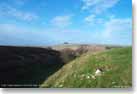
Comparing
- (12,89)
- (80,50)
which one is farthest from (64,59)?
(12,89)

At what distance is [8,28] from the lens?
270 cm

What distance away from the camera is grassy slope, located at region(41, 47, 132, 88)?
2691mm

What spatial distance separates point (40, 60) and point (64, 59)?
152mm

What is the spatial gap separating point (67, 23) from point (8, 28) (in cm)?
37

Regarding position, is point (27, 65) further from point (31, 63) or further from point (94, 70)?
point (94, 70)

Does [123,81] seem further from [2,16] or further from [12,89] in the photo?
[2,16]

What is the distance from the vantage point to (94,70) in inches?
107

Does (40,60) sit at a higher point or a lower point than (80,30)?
lower

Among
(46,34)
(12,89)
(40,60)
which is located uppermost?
(46,34)

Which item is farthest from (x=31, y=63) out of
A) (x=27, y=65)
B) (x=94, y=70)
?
(x=94, y=70)

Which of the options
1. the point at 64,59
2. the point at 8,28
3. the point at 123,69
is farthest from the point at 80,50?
the point at 8,28

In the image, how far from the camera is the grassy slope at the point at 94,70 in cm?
269

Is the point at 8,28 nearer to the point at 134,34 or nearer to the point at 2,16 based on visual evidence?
the point at 2,16

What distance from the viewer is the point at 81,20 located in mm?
2725
